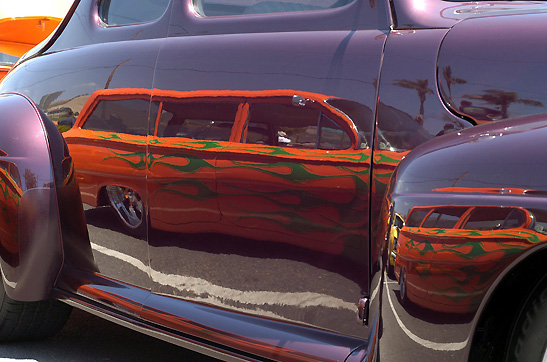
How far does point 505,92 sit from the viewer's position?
4.98ft

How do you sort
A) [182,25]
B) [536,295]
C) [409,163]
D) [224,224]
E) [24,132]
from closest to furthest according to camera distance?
1. [536,295]
2. [409,163]
3. [224,224]
4. [182,25]
5. [24,132]

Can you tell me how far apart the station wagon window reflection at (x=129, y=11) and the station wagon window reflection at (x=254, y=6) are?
18 cm

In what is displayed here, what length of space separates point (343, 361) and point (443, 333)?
1.24ft

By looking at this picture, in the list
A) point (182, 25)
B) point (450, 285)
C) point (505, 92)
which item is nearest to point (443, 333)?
point (450, 285)

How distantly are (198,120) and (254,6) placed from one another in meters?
0.47

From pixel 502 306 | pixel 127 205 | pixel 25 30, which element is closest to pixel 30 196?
pixel 127 205

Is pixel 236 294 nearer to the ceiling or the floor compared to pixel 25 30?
nearer to the floor

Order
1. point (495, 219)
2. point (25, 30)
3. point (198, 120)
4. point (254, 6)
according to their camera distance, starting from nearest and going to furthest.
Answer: point (495, 219)
point (198, 120)
point (254, 6)
point (25, 30)

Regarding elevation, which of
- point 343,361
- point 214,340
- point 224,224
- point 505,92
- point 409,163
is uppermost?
point 505,92

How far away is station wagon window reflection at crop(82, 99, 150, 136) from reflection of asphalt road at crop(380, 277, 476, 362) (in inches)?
43.5

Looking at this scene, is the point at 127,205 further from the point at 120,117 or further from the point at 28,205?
the point at 28,205

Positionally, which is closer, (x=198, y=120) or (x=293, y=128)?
(x=293, y=128)

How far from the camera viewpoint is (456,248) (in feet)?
4.46

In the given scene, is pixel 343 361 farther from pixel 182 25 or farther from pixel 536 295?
pixel 182 25
